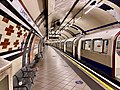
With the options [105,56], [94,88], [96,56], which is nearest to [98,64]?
[96,56]

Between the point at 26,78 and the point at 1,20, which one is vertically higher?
the point at 1,20

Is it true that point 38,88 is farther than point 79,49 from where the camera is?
No

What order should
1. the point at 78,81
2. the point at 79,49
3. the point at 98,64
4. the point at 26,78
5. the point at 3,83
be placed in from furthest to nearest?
the point at 79,49 → the point at 98,64 → the point at 78,81 → the point at 26,78 → the point at 3,83

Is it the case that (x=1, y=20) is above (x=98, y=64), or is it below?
above

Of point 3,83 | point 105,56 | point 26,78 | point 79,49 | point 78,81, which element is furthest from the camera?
point 79,49

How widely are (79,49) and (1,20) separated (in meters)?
9.61

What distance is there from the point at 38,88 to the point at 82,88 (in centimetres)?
147

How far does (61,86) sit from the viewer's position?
5.02 m

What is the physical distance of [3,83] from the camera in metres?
1.55

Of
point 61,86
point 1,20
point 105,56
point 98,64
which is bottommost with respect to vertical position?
point 61,86

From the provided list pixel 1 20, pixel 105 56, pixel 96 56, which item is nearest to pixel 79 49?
pixel 96 56

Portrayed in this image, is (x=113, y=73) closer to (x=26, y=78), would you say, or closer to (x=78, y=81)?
(x=78, y=81)

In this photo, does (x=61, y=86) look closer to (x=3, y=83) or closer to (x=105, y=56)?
(x=105, y=56)

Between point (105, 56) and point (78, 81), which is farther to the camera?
point (105, 56)
